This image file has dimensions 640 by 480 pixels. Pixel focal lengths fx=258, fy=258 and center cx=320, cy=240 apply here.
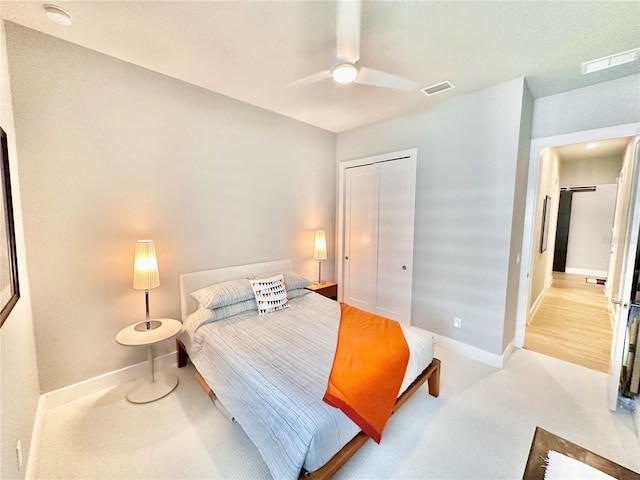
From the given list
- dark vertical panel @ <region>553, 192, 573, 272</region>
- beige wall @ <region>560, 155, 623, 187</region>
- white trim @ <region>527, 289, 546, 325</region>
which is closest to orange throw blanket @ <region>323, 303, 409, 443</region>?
white trim @ <region>527, 289, 546, 325</region>

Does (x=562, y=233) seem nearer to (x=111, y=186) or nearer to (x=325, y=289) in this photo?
A: (x=325, y=289)

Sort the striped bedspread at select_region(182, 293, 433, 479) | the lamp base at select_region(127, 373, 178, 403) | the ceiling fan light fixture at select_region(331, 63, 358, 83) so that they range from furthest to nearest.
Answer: the lamp base at select_region(127, 373, 178, 403), the ceiling fan light fixture at select_region(331, 63, 358, 83), the striped bedspread at select_region(182, 293, 433, 479)

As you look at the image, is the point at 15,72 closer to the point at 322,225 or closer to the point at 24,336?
the point at 24,336

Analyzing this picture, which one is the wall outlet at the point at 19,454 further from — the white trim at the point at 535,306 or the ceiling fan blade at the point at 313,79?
the white trim at the point at 535,306

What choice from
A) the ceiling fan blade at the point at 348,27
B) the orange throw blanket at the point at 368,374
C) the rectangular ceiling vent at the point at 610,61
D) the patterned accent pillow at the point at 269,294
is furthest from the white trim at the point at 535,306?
the ceiling fan blade at the point at 348,27

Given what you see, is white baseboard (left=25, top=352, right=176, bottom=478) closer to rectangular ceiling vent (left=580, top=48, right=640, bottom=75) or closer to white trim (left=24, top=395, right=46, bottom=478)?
white trim (left=24, top=395, right=46, bottom=478)

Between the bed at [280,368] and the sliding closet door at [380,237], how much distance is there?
44.6 inches

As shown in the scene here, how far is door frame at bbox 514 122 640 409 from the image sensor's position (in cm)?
248

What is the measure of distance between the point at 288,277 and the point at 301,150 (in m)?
1.87

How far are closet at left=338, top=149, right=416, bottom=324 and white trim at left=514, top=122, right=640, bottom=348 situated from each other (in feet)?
4.05

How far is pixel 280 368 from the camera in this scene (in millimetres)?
1731

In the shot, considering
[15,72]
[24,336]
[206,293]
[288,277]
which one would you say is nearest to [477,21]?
[288,277]

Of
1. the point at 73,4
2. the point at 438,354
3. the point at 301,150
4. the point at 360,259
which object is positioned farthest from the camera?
the point at 360,259

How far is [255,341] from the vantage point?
2074 millimetres
